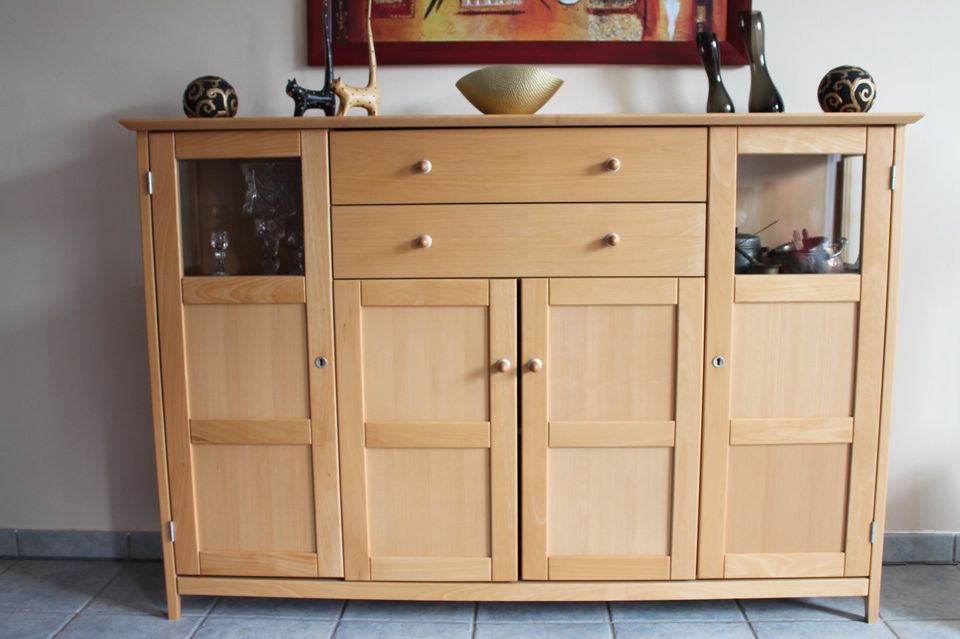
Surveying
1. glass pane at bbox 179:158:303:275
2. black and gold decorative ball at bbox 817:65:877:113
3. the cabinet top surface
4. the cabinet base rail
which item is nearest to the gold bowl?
the cabinet top surface

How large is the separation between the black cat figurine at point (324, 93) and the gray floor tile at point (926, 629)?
6.31 ft

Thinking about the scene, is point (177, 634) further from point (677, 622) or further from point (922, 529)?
point (922, 529)

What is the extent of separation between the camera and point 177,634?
1812 mm

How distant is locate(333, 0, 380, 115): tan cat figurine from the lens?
182 cm

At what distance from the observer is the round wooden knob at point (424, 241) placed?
1.67m

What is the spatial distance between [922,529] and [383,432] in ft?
5.32

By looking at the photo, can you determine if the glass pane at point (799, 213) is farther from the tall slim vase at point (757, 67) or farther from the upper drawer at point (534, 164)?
the tall slim vase at point (757, 67)

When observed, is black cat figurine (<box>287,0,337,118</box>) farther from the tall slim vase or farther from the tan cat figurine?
→ the tall slim vase

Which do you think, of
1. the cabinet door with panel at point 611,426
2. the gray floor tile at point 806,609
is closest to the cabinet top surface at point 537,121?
the cabinet door with panel at point 611,426

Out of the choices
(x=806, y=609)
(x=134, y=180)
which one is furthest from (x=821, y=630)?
(x=134, y=180)

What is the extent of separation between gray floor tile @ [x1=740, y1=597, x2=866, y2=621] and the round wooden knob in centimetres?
124

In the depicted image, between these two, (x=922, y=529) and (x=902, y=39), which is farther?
(x=922, y=529)

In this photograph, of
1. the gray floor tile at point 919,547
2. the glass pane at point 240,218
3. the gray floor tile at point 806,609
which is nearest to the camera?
the glass pane at point 240,218

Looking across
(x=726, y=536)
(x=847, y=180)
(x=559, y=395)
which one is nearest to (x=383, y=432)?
(x=559, y=395)
